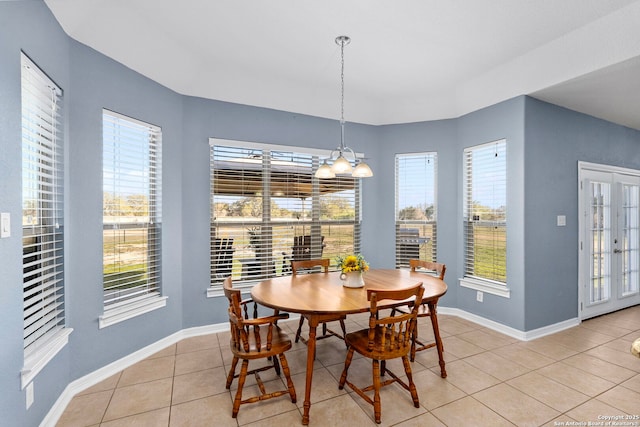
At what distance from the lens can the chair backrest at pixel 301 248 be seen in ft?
13.3

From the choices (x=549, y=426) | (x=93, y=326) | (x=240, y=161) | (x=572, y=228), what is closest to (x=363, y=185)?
(x=240, y=161)

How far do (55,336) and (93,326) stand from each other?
417 mm

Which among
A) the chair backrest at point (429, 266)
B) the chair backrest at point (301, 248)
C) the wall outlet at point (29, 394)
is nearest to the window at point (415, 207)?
the chair backrest at point (429, 266)

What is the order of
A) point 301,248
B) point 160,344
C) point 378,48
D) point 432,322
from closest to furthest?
1. point 432,322
2. point 378,48
3. point 160,344
4. point 301,248

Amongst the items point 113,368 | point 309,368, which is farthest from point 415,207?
point 113,368

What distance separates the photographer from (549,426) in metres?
1.99

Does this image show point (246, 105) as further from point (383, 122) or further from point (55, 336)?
point (55, 336)

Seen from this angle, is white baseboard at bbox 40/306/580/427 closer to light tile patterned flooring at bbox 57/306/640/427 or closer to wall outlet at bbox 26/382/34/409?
light tile patterned flooring at bbox 57/306/640/427

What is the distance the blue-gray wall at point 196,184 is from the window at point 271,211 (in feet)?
0.50

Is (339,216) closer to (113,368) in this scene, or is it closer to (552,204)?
(552,204)

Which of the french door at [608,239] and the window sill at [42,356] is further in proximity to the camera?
the french door at [608,239]

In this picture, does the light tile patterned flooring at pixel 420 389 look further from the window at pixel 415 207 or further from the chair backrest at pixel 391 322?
the window at pixel 415 207

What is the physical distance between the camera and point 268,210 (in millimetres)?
3883

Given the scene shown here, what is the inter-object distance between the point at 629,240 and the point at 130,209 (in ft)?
22.4
